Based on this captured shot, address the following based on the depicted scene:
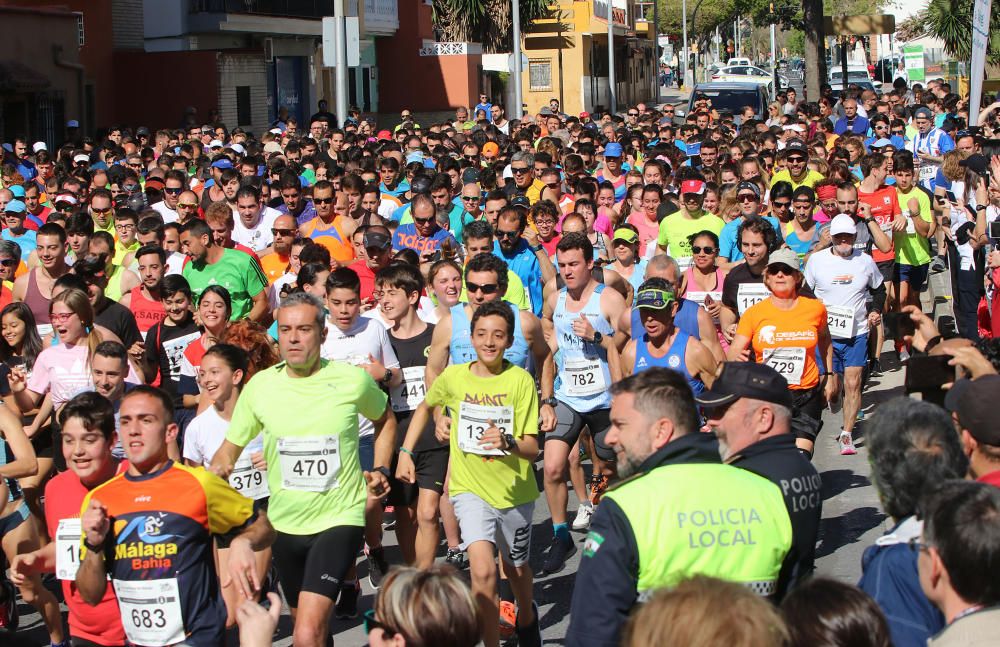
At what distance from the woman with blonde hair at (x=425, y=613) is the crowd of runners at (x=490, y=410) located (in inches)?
0.4

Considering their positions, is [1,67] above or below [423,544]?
above

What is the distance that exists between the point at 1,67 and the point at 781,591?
85.0 ft

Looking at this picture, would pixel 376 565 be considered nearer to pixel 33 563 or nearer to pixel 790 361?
pixel 33 563

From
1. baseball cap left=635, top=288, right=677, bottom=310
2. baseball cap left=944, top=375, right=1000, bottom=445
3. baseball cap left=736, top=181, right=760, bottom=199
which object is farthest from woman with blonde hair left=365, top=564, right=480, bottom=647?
baseball cap left=736, top=181, right=760, bottom=199

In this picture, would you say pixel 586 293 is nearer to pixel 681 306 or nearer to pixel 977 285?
pixel 681 306

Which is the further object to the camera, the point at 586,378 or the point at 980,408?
the point at 586,378

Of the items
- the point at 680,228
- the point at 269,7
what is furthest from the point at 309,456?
the point at 269,7

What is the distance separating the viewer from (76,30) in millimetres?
30375

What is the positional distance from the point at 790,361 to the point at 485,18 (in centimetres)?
4579

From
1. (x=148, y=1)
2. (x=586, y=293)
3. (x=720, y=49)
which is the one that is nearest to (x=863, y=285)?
(x=586, y=293)

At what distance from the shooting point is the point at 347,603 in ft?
24.1

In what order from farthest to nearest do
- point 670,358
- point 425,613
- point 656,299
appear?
point 670,358 → point 656,299 → point 425,613

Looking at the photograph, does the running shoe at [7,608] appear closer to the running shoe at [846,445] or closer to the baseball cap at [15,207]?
the running shoe at [846,445]

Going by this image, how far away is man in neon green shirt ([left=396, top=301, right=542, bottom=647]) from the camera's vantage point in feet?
21.3
